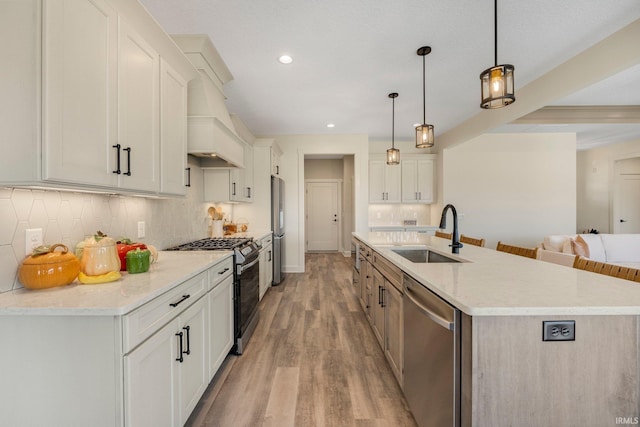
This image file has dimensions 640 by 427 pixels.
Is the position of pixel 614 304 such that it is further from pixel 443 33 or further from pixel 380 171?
pixel 380 171

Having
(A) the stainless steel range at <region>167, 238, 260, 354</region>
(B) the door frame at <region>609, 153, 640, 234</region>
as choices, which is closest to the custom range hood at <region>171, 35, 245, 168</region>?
(A) the stainless steel range at <region>167, 238, 260, 354</region>

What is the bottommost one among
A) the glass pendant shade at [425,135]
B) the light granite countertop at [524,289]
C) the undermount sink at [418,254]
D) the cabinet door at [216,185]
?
the undermount sink at [418,254]

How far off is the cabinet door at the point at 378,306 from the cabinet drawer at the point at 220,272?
1.23 meters

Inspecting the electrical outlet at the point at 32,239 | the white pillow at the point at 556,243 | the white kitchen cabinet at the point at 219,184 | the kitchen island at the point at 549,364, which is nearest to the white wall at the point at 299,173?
the white kitchen cabinet at the point at 219,184

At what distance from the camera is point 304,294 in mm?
4164

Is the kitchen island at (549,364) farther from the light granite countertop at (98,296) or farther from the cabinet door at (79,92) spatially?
the cabinet door at (79,92)

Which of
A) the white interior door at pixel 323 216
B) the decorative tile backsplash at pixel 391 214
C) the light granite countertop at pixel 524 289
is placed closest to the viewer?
the light granite countertop at pixel 524 289

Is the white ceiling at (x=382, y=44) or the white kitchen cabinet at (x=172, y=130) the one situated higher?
the white ceiling at (x=382, y=44)

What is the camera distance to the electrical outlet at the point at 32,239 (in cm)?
129

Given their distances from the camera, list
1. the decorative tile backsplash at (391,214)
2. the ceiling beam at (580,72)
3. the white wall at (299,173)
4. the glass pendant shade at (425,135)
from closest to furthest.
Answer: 1. the ceiling beam at (580,72)
2. the glass pendant shade at (425,135)
3. the white wall at (299,173)
4. the decorative tile backsplash at (391,214)

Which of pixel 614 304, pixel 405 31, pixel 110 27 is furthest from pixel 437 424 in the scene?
pixel 405 31

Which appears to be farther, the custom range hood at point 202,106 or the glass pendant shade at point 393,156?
the glass pendant shade at point 393,156

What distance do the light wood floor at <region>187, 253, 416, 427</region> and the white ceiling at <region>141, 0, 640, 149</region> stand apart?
2703mm

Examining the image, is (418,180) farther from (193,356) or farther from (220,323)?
(193,356)
